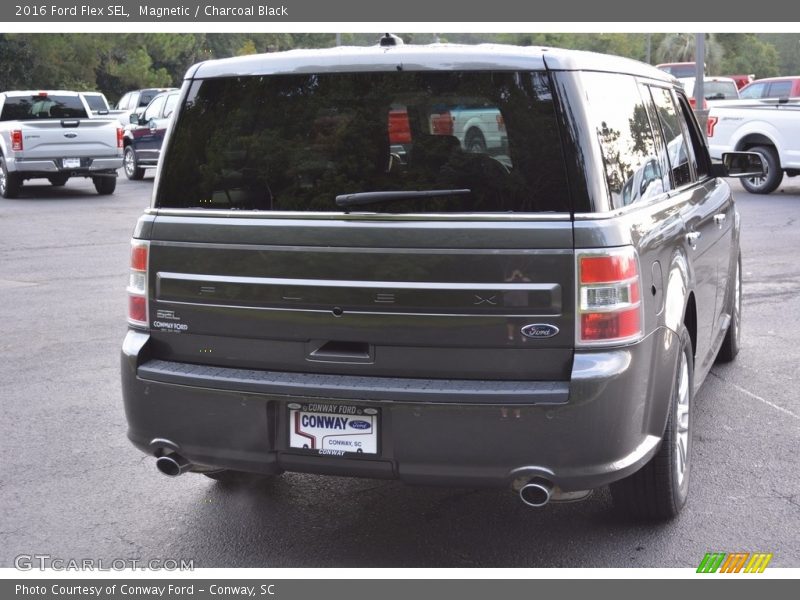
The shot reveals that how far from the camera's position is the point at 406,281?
146 inches

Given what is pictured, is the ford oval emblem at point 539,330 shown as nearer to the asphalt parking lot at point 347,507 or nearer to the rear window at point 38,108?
the asphalt parking lot at point 347,507

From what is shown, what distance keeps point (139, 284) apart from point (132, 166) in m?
21.8

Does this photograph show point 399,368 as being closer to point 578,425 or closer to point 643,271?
point 578,425

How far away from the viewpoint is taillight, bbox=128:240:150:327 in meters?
4.12

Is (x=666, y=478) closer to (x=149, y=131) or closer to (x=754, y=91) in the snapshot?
(x=149, y=131)

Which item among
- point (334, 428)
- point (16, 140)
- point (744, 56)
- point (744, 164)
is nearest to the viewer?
point (334, 428)

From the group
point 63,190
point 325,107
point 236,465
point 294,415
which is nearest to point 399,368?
point 294,415

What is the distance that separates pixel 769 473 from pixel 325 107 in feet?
8.80

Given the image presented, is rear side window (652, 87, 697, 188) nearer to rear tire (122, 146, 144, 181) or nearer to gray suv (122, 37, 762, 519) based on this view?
gray suv (122, 37, 762, 519)

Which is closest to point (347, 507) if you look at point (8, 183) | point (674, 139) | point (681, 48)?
point (674, 139)

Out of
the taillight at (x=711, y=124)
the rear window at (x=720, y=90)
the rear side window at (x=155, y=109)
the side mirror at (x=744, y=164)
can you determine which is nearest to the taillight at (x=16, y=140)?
the rear side window at (x=155, y=109)

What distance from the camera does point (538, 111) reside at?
3.71 m

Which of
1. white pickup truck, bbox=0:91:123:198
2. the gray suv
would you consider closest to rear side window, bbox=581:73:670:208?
the gray suv

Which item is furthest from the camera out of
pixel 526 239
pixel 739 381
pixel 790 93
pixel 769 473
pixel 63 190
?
pixel 790 93
